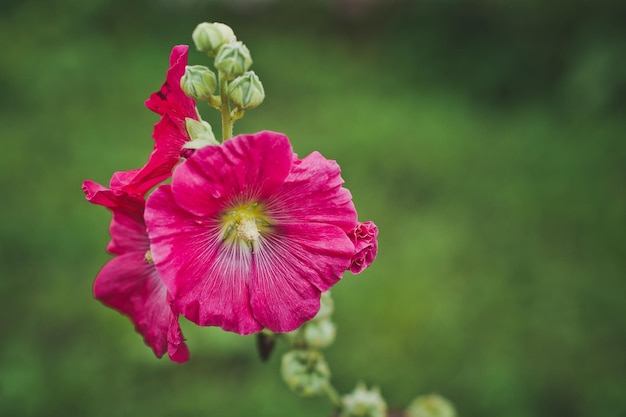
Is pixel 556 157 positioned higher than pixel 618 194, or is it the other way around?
pixel 556 157

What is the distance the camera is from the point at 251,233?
1.16m

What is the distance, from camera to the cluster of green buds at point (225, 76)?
3.49 ft

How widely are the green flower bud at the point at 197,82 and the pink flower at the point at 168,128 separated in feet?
0.17

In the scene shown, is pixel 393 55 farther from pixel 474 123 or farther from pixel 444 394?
pixel 444 394

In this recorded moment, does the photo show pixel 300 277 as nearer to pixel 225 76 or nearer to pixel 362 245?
pixel 362 245

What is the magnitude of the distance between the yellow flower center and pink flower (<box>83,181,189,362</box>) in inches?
6.4

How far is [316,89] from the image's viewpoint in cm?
481

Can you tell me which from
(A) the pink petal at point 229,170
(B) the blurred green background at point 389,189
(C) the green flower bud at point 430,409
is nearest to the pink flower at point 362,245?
(A) the pink petal at point 229,170

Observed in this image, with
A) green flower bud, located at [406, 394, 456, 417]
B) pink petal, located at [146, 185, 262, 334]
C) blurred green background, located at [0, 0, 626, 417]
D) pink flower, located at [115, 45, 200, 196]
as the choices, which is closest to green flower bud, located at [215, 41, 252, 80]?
pink flower, located at [115, 45, 200, 196]

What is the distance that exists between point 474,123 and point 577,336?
1.78 meters

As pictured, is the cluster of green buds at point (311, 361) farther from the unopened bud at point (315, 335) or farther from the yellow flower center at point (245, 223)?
the yellow flower center at point (245, 223)

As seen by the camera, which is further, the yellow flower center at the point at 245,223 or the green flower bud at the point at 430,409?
the green flower bud at the point at 430,409

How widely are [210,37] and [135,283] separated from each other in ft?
1.69

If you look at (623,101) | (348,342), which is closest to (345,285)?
(348,342)
